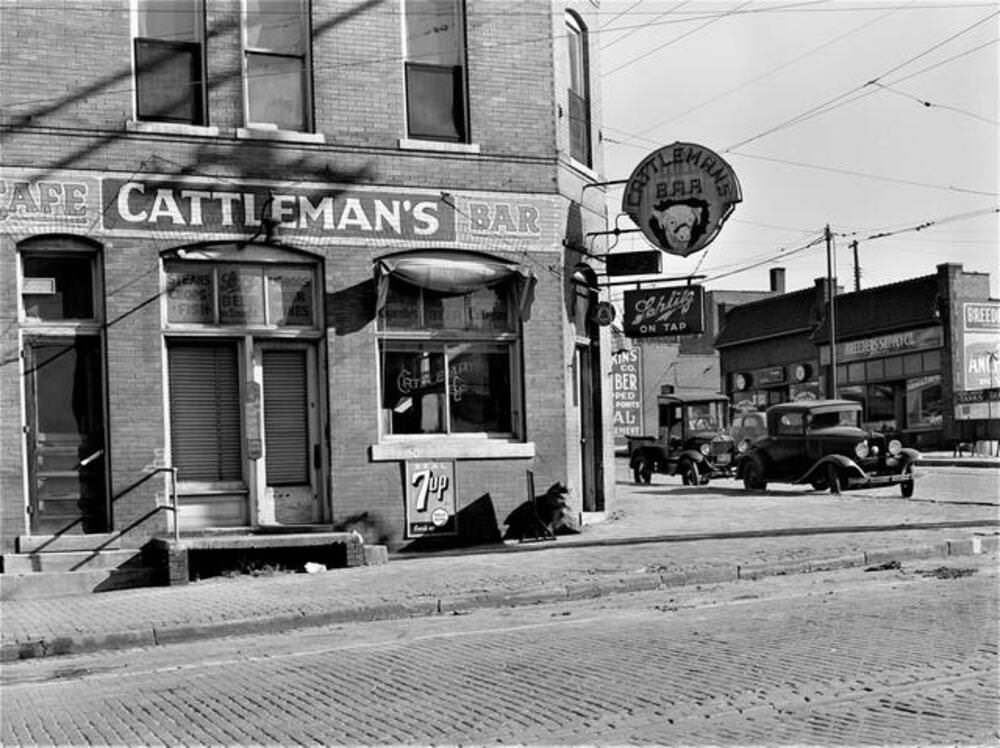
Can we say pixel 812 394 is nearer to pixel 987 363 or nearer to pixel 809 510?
pixel 987 363

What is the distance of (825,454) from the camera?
23.3m

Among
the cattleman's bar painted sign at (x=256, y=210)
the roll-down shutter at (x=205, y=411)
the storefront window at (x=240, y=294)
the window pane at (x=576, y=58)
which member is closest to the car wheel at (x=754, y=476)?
the window pane at (x=576, y=58)

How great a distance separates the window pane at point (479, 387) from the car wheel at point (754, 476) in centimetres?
1004

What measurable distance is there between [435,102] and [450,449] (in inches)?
187

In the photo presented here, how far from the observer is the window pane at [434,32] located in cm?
1546

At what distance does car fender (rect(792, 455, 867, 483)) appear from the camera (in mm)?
22031

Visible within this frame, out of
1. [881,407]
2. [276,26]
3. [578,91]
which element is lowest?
[881,407]

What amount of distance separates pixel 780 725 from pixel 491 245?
10.2 metres

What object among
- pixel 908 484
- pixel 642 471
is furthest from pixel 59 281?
pixel 642 471

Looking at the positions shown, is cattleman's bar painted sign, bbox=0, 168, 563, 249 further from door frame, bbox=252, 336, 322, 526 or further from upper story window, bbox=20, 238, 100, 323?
door frame, bbox=252, 336, 322, 526

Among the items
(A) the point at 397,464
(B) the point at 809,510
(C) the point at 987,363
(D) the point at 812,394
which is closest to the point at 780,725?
(A) the point at 397,464

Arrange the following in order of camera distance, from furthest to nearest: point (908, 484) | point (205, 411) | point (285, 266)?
point (908, 484), point (285, 266), point (205, 411)

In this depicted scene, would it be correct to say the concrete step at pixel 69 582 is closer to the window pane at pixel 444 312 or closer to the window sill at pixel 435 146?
the window pane at pixel 444 312

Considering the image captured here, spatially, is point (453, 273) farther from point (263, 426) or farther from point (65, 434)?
point (65, 434)
